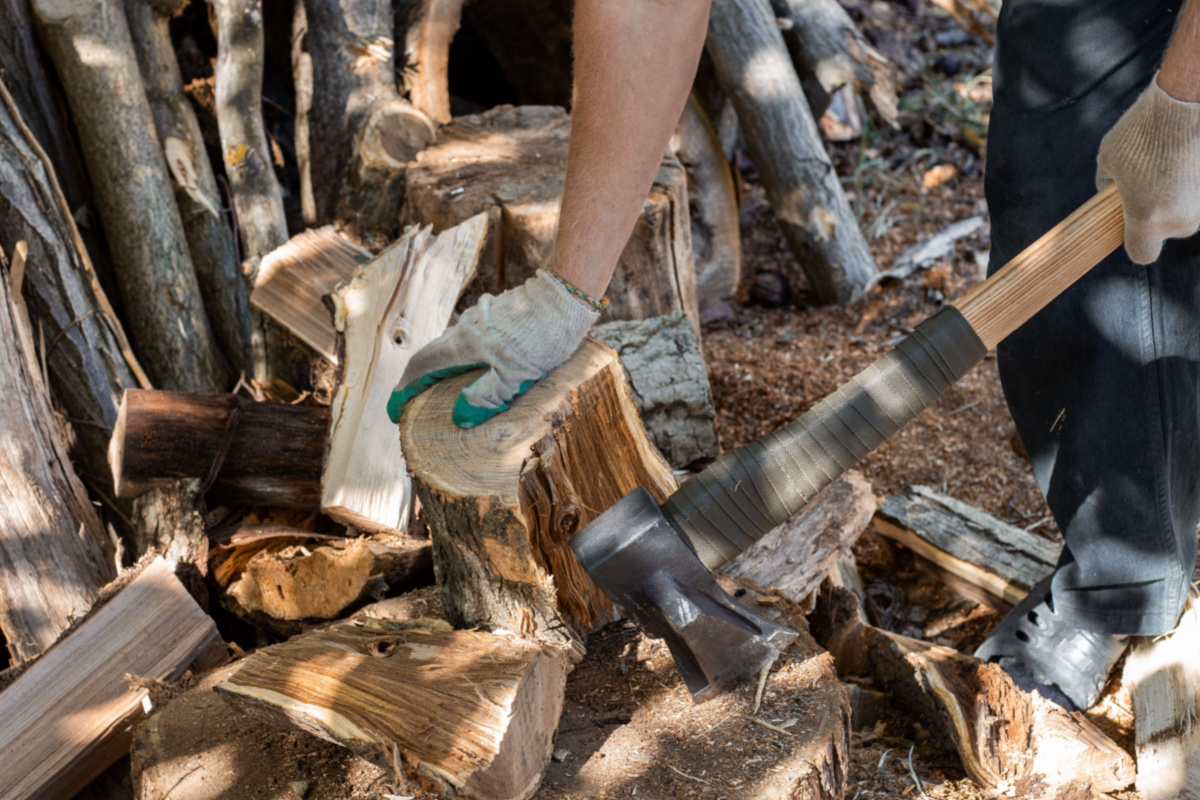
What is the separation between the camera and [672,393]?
2387 mm

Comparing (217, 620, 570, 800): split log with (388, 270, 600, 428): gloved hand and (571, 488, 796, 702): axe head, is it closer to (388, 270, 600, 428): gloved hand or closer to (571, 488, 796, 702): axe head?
(571, 488, 796, 702): axe head

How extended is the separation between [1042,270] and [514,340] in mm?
968

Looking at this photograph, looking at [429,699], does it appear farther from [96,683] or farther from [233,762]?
[96,683]

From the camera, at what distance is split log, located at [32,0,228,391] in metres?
2.75

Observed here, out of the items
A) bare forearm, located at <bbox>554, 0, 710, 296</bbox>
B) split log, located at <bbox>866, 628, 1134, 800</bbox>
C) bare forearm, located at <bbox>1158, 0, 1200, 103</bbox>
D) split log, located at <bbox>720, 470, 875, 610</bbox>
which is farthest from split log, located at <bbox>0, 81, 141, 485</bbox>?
bare forearm, located at <bbox>1158, 0, 1200, 103</bbox>

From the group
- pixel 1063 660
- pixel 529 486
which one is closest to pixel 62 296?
pixel 529 486

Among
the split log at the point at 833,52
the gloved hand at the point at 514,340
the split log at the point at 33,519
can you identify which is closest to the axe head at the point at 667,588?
the gloved hand at the point at 514,340

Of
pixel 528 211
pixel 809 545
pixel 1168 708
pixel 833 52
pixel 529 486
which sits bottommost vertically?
pixel 1168 708

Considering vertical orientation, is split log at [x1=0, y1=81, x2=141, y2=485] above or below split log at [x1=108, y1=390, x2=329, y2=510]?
above

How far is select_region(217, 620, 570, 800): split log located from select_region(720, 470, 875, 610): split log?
0.67 m

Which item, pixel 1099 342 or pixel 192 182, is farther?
pixel 192 182

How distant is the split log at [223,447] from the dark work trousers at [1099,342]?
1.71 m

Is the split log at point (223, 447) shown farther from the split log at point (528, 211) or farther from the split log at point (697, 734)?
the split log at point (697, 734)

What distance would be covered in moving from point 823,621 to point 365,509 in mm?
1129
